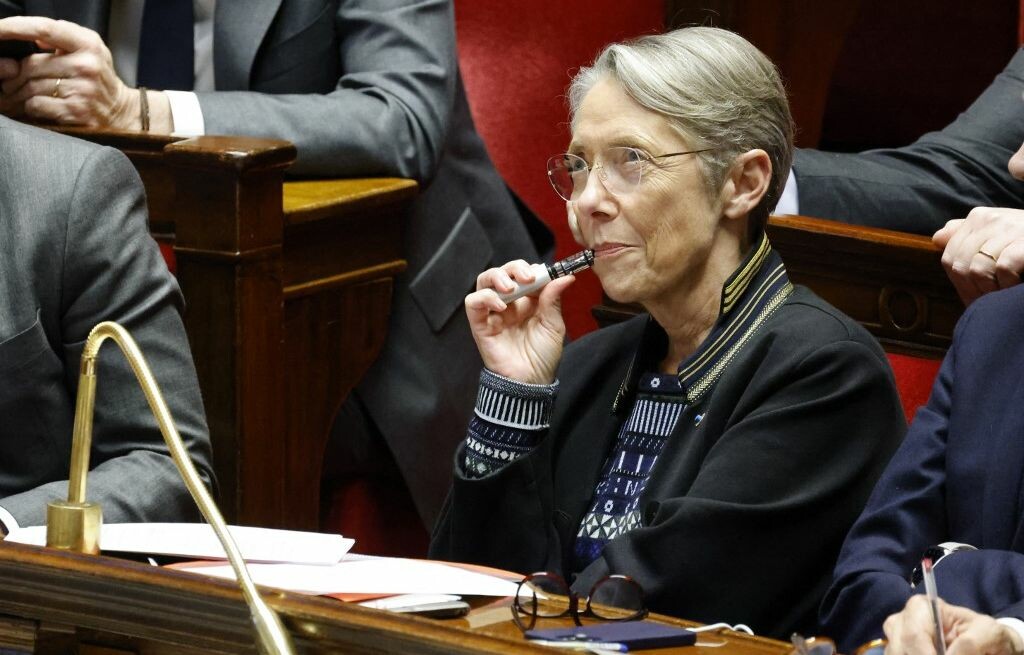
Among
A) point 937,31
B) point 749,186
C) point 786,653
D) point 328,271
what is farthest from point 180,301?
point 937,31

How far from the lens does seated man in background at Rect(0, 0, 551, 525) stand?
243cm

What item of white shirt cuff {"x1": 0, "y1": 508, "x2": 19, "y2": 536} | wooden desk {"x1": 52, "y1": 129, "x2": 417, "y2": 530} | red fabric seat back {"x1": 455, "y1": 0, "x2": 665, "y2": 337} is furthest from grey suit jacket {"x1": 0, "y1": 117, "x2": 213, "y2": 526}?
red fabric seat back {"x1": 455, "y1": 0, "x2": 665, "y2": 337}

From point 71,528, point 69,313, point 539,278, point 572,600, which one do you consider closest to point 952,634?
point 572,600

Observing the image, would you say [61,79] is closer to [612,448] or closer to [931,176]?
[612,448]

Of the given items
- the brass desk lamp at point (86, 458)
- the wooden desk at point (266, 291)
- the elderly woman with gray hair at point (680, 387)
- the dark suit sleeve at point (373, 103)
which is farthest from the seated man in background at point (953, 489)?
the dark suit sleeve at point (373, 103)

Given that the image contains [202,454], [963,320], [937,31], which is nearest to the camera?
[963,320]

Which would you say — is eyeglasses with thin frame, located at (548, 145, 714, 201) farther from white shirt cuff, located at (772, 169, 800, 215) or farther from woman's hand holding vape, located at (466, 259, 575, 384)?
white shirt cuff, located at (772, 169, 800, 215)

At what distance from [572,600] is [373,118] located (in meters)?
1.34

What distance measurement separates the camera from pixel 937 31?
334 centimetres

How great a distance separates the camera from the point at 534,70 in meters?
3.02

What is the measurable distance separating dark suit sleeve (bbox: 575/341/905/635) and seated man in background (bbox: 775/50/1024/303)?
2.04ft

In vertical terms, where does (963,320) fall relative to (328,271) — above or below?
above

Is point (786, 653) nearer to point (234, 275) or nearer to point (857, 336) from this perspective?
point (857, 336)

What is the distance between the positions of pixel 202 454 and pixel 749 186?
683 millimetres
